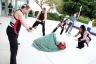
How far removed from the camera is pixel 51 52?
28.9 ft

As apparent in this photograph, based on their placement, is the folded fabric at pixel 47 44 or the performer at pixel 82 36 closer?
the folded fabric at pixel 47 44

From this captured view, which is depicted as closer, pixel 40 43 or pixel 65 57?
pixel 65 57

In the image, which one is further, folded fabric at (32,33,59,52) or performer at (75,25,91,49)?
performer at (75,25,91,49)

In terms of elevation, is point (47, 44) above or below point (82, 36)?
below

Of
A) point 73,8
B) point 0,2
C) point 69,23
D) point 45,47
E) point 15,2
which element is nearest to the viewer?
point 45,47

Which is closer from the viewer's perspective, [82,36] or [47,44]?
[47,44]

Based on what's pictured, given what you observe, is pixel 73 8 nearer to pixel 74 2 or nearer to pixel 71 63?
pixel 74 2

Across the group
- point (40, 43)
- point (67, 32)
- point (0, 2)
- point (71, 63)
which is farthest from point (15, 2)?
point (71, 63)

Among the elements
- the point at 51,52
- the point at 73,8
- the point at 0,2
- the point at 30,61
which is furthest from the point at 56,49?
the point at 73,8

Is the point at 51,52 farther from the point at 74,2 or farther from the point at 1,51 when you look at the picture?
the point at 74,2

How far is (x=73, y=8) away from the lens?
121 ft

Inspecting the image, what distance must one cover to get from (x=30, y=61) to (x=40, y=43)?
2.03 metres

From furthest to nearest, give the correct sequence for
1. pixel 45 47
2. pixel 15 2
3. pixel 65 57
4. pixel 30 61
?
pixel 15 2
pixel 45 47
pixel 65 57
pixel 30 61

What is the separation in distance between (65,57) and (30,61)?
164cm
